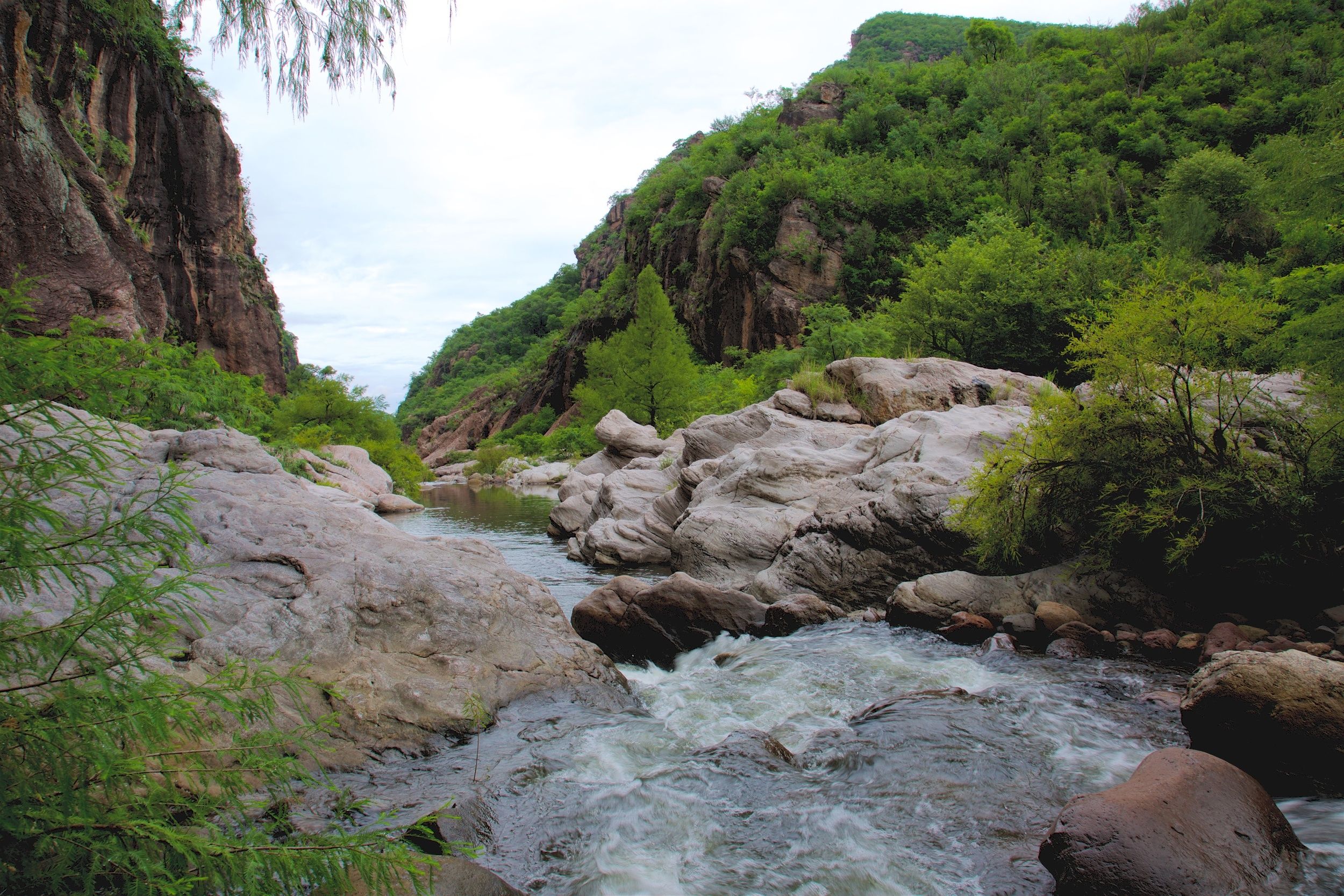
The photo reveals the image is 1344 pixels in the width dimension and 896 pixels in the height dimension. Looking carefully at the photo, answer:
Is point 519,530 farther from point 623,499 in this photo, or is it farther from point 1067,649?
point 1067,649

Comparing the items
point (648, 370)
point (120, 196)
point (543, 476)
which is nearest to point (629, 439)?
point (648, 370)

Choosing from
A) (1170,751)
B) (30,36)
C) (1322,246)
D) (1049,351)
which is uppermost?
(30,36)

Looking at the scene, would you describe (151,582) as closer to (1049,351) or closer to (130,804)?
(130,804)

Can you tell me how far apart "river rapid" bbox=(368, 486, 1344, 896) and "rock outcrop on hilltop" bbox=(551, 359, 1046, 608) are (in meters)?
3.18

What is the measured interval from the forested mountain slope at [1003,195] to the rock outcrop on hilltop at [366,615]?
948 centimetres

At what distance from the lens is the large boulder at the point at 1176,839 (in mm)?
3646

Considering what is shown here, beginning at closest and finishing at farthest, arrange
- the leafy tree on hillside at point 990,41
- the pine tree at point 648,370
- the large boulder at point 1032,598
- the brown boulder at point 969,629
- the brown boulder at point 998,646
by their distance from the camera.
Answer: the brown boulder at point 998,646
the large boulder at point 1032,598
the brown boulder at point 969,629
the pine tree at point 648,370
the leafy tree on hillside at point 990,41

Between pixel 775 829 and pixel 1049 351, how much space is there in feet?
68.5

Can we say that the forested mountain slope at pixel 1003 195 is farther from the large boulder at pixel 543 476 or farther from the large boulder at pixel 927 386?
the large boulder at pixel 543 476

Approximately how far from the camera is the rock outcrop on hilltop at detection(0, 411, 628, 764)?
17.7 ft

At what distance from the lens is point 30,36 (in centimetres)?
1606

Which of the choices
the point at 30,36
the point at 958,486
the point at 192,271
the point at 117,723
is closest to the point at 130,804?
the point at 117,723

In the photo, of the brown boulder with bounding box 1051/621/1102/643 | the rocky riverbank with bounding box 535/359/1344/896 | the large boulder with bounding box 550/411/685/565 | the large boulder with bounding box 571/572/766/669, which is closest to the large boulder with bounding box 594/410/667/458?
the large boulder with bounding box 550/411/685/565

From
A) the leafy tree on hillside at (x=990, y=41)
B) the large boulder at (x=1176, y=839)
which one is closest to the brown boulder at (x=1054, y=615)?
the large boulder at (x=1176, y=839)
